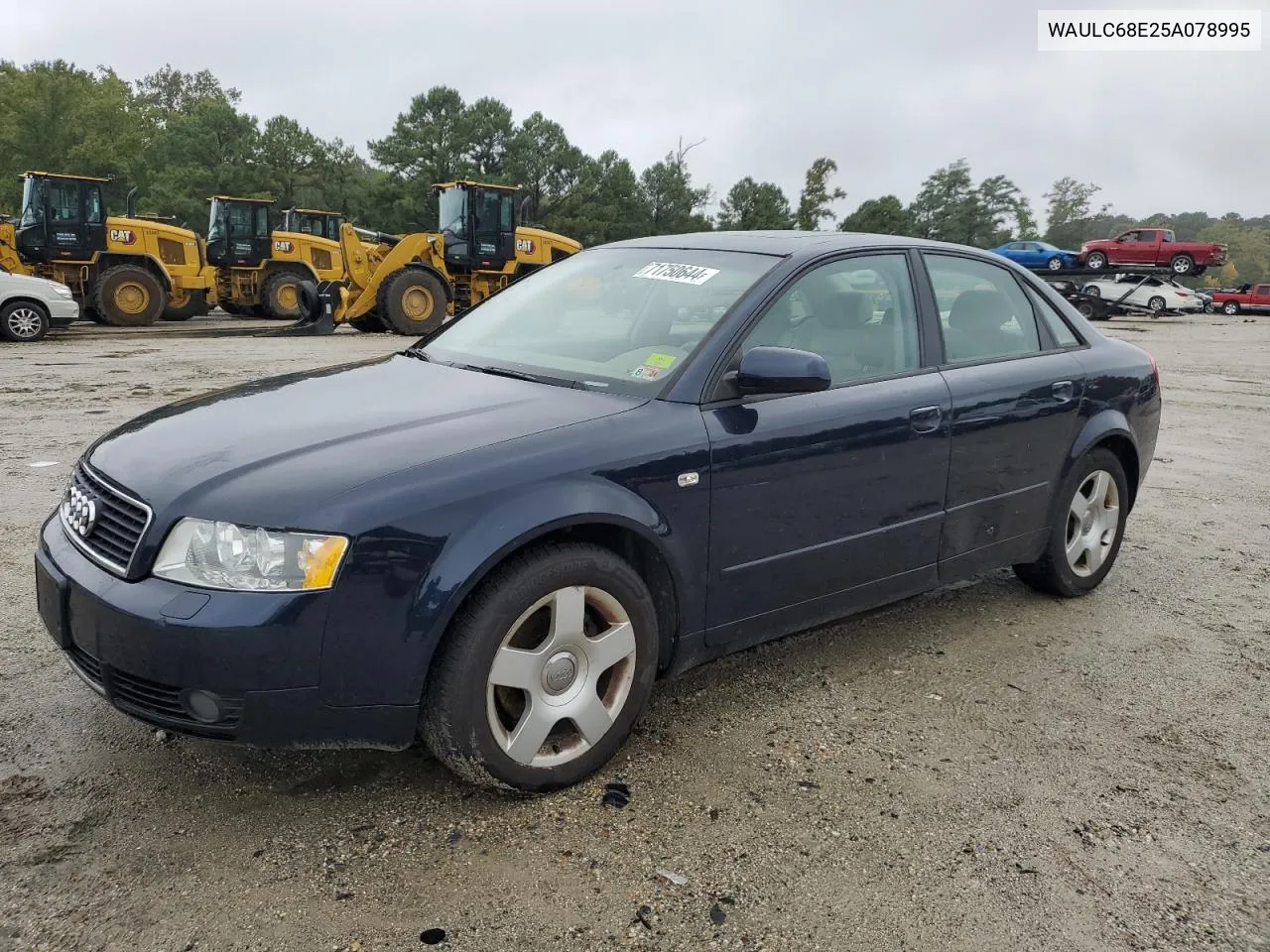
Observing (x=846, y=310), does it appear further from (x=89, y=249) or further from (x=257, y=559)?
(x=89, y=249)

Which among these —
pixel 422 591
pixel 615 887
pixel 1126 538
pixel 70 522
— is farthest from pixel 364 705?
pixel 1126 538

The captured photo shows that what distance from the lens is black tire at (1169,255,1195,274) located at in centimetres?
3609

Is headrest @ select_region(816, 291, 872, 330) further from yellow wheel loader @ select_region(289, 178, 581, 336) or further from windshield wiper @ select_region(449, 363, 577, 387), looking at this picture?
yellow wheel loader @ select_region(289, 178, 581, 336)

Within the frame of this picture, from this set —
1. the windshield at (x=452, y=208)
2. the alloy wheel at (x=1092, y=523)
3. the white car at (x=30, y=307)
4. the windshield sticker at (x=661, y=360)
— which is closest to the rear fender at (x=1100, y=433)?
the alloy wheel at (x=1092, y=523)

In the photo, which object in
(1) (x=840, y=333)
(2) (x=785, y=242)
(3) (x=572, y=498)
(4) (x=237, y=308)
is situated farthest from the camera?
(4) (x=237, y=308)

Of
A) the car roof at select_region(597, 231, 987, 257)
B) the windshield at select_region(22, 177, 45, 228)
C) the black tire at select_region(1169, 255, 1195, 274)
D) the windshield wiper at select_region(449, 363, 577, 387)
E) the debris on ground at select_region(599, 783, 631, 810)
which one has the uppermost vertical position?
the black tire at select_region(1169, 255, 1195, 274)

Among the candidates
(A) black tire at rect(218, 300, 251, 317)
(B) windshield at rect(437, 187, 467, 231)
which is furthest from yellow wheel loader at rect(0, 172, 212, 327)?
(B) windshield at rect(437, 187, 467, 231)

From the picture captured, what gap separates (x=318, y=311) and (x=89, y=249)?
185 inches

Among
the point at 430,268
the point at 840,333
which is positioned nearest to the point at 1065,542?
the point at 840,333

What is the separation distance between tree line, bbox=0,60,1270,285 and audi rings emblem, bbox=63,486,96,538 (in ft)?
147

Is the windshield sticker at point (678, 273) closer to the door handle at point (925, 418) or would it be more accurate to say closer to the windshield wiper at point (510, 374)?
the windshield wiper at point (510, 374)

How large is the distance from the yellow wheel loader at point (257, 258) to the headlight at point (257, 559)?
20.3 metres

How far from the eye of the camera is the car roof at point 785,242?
3457 mm

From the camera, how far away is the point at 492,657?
246 cm
